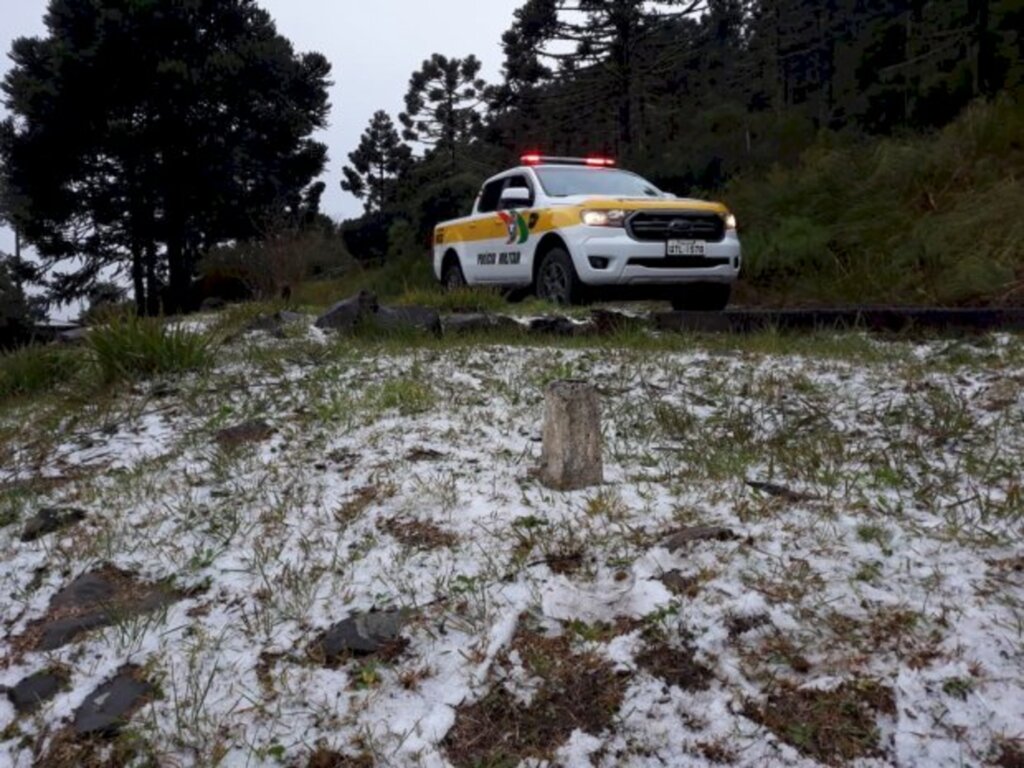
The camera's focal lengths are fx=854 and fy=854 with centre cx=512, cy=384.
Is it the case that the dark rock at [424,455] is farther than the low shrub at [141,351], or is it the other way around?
the low shrub at [141,351]

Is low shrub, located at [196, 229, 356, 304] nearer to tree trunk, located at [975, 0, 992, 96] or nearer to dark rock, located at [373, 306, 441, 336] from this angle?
dark rock, located at [373, 306, 441, 336]

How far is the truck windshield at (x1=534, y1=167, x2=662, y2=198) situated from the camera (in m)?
9.40

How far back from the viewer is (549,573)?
2863 mm

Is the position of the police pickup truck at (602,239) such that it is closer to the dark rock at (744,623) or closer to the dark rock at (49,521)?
the dark rock at (49,521)

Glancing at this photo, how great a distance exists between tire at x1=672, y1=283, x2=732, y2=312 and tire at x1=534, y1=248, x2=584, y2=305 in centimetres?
117

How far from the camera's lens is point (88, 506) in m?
3.76

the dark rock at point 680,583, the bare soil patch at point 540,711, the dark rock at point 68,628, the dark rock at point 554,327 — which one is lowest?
the bare soil patch at point 540,711

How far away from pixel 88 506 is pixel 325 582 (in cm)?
149

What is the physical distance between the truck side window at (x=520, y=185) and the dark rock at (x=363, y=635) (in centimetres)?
737

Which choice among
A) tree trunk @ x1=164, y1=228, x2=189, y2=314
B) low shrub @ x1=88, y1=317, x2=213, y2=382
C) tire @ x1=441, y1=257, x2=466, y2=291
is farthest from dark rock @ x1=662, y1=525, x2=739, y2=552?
tree trunk @ x1=164, y1=228, x2=189, y2=314

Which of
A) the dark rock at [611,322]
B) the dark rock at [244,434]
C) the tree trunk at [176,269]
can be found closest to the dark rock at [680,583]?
the dark rock at [244,434]

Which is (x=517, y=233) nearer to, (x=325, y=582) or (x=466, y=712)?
(x=325, y=582)

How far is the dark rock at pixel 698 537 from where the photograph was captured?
2914 mm

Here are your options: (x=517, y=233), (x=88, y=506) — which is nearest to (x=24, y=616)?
(x=88, y=506)
